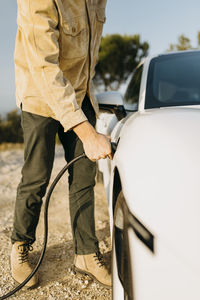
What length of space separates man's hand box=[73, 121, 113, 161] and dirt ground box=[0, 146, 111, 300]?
3.02 ft

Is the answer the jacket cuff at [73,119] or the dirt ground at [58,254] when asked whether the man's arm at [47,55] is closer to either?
the jacket cuff at [73,119]

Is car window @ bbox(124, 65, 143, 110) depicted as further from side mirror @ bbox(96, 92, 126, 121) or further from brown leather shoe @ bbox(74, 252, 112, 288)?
brown leather shoe @ bbox(74, 252, 112, 288)

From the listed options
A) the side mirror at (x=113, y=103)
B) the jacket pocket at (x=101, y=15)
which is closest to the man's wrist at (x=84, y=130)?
the side mirror at (x=113, y=103)

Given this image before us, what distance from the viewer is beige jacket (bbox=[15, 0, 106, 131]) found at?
1565 millimetres

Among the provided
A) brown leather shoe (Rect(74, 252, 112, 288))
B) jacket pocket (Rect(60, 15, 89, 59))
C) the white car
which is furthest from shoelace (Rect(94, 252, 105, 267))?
jacket pocket (Rect(60, 15, 89, 59))

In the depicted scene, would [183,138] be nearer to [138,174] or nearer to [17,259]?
[138,174]

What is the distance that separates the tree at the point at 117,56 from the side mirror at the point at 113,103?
1846 cm

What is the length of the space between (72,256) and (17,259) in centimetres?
48

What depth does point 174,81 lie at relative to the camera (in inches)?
83.7

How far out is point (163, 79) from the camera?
2119 millimetres

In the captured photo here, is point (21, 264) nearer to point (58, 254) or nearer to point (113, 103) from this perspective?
point (58, 254)

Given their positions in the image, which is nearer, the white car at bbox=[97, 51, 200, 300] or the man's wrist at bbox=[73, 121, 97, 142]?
the white car at bbox=[97, 51, 200, 300]

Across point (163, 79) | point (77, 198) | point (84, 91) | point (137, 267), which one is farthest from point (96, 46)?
point (137, 267)

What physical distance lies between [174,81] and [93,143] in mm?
872
